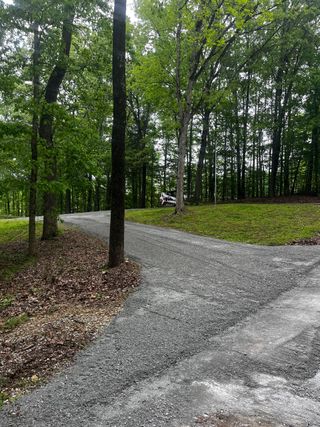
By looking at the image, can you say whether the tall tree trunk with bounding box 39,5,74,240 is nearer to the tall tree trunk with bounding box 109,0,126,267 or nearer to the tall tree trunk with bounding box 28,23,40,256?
the tall tree trunk with bounding box 28,23,40,256

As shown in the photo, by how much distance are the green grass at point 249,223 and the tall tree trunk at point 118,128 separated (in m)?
4.68

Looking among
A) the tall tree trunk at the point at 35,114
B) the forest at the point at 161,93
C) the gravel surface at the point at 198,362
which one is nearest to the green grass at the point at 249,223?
the forest at the point at 161,93

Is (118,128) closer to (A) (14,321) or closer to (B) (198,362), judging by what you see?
(A) (14,321)

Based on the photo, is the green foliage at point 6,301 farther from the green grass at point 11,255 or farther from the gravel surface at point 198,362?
the gravel surface at point 198,362

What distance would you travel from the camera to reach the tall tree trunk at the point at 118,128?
701 centimetres

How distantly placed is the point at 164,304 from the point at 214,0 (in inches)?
452

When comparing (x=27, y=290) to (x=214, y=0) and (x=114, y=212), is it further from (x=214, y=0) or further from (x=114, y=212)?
(x=214, y=0)

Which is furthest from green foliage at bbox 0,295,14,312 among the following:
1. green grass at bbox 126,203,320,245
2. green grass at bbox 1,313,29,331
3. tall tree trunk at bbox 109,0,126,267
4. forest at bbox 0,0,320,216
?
green grass at bbox 126,203,320,245

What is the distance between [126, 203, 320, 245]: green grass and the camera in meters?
10.6

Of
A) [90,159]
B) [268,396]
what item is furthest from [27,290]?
[268,396]

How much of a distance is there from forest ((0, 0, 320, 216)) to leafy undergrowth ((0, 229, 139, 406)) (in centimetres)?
208

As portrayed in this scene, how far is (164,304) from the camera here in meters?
5.16

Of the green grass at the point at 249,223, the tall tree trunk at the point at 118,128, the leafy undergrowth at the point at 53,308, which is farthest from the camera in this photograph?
the green grass at the point at 249,223

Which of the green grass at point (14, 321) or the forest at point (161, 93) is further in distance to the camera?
the forest at point (161, 93)
